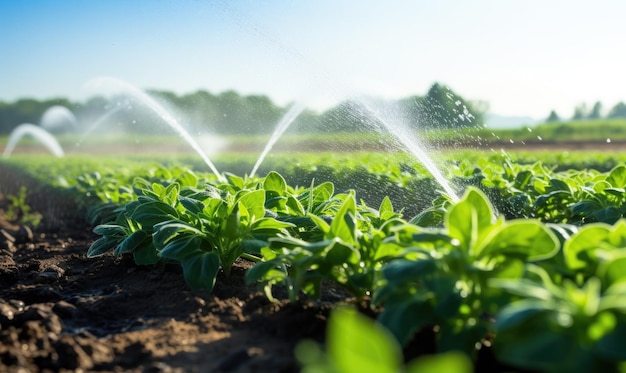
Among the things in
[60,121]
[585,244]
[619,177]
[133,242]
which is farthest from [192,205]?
[60,121]

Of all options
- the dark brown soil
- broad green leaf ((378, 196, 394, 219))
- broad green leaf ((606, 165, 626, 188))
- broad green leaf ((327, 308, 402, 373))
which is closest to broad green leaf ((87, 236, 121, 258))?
the dark brown soil

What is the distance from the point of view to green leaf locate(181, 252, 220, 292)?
304cm

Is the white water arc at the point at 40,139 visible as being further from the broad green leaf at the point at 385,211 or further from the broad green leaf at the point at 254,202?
the broad green leaf at the point at 385,211

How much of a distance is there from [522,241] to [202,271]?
1.64m

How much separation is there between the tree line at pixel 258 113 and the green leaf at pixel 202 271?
269 cm

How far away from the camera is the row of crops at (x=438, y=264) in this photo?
152 centimetres

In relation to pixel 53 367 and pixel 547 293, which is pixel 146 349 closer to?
pixel 53 367

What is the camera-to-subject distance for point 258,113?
33438mm

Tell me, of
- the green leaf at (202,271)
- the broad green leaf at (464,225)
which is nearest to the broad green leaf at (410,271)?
the broad green leaf at (464,225)

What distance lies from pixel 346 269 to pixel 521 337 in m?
1.01

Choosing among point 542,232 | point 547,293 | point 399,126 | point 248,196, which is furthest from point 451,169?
point 547,293

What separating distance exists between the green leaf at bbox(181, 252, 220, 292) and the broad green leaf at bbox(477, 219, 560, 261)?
Result: 1.48 metres

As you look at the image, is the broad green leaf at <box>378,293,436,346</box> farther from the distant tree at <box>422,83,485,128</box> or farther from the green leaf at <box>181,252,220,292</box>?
the distant tree at <box>422,83,485,128</box>

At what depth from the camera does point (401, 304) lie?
2008 millimetres
